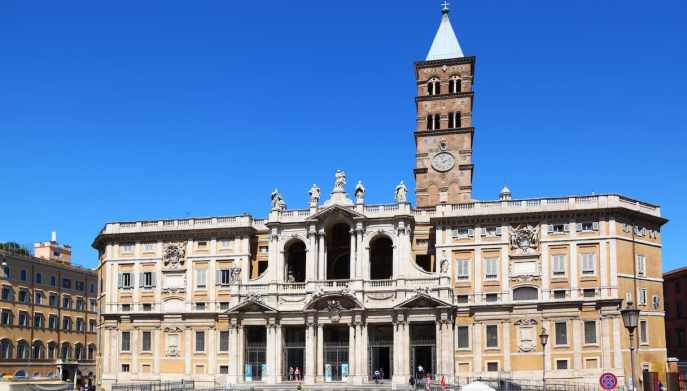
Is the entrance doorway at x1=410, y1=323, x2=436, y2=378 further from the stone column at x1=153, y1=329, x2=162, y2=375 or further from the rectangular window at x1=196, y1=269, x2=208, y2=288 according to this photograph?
the stone column at x1=153, y1=329, x2=162, y2=375

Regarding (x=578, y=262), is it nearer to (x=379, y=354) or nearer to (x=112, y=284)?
(x=379, y=354)

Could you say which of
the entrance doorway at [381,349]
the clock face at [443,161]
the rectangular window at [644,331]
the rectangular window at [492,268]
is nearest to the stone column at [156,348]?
the entrance doorway at [381,349]

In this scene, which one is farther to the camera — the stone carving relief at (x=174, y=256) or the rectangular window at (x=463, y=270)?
the stone carving relief at (x=174, y=256)

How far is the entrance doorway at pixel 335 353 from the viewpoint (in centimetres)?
7262

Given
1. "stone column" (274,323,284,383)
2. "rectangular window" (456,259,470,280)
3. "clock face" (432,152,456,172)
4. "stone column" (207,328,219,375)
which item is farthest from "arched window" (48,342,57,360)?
"rectangular window" (456,259,470,280)

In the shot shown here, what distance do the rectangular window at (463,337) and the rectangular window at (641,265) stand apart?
49.1 feet

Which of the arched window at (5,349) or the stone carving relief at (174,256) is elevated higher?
the stone carving relief at (174,256)

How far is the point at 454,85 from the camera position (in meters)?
84.3

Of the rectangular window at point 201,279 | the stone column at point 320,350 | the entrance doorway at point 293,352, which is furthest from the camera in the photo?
the rectangular window at point 201,279

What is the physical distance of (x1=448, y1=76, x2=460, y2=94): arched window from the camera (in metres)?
84.2

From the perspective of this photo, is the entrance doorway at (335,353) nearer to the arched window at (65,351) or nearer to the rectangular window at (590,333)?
the rectangular window at (590,333)

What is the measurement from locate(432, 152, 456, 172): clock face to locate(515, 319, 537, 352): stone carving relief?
61.1 feet

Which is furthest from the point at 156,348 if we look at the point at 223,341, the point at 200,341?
the point at 223,341

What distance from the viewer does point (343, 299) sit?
7262cm
